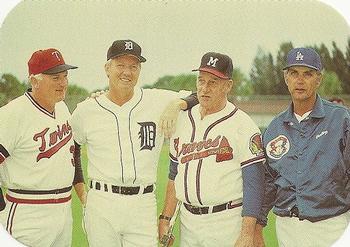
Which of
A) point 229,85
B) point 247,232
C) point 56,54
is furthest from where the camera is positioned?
point 56,54

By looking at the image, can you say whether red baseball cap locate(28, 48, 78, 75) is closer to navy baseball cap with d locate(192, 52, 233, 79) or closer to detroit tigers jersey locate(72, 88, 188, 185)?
detroit tigers jersey locate(72, 88, 188, 185)

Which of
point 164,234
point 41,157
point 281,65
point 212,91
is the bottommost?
point 164,234

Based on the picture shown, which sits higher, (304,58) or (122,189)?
(304,58)

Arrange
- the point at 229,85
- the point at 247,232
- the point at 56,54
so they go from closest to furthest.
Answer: the point at 247,232
the point at 229,85
the point at 56,54

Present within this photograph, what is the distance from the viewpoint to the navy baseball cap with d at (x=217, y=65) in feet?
9.17

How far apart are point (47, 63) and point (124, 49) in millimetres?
380

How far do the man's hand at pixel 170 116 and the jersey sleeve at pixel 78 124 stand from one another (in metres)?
0.37

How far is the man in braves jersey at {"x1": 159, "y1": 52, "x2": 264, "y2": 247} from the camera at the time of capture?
9.03 feet

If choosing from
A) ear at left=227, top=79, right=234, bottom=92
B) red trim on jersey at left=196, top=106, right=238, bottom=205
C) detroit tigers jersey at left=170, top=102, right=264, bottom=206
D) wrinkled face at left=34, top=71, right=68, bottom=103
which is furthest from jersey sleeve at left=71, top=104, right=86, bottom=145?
ear at left=227, top=79, right=234, bottom=92

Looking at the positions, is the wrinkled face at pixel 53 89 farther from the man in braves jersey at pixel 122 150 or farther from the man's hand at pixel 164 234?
the man's hand at pixel 164 234

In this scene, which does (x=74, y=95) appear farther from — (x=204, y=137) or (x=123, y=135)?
(x=204, y=137)

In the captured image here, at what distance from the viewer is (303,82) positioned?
9.08 feet

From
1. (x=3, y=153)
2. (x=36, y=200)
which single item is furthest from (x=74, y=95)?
(x=36, y=200)

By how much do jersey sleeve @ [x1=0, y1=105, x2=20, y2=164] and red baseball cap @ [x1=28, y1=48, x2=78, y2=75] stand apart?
245 mm
